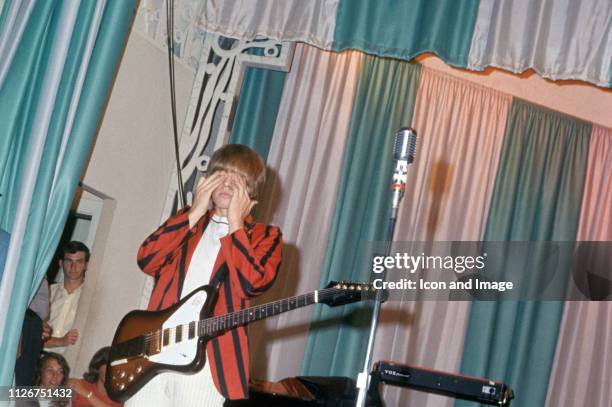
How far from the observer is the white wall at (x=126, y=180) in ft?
13.1

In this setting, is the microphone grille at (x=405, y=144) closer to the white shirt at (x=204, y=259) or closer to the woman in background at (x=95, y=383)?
the white shirt at (x=204, y=259)

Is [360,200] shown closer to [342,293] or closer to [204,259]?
[342,293]

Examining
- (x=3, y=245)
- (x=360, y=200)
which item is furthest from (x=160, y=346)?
(x=360, y=200)

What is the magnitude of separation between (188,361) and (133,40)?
204 centimetres

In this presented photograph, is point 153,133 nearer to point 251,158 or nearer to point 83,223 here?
point 83,223

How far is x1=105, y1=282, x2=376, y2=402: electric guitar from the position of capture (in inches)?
103

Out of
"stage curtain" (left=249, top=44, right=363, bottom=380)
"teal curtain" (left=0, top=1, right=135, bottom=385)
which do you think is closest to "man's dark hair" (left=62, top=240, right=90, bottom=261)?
"teal curtain" (left=0, top=1, right=135, bottom=385)

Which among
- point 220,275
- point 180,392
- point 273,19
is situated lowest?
point 180,392

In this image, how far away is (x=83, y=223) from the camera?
411 centimetres

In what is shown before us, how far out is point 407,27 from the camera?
15.1ft

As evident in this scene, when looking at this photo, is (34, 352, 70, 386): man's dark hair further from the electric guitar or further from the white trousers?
the white trousers
